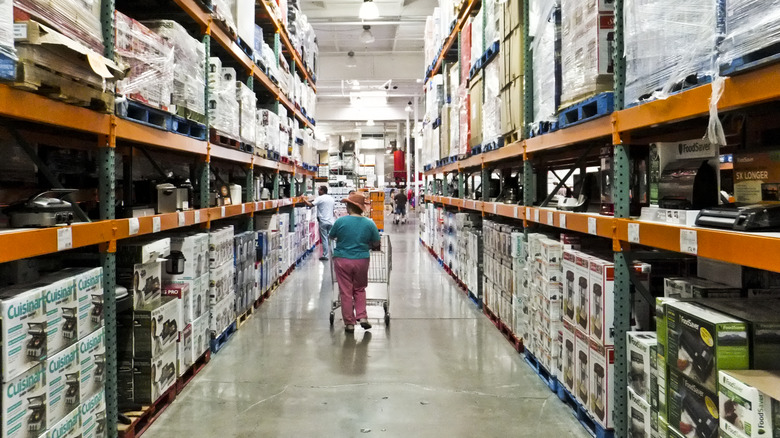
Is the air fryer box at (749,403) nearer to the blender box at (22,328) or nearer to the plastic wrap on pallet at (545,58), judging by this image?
the plastic wrap on pallet at (545,58)

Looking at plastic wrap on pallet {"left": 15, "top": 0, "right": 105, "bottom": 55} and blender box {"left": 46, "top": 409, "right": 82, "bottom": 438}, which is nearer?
plastic wrap on pallet {"left": 15, "top": 0, "right": 105, "bottom": 55}

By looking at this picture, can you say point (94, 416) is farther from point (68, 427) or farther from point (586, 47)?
point (586, 47)

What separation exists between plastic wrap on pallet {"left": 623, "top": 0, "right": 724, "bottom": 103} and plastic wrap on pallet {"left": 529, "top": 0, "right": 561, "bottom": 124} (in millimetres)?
1088

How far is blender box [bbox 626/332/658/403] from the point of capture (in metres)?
2.66

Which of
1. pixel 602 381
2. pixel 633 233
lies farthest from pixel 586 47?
pixel 602 381

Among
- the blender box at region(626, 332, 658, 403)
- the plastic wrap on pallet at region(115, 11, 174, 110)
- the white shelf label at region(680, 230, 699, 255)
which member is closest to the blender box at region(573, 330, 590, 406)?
the blender box at region(626, 332, 658, 403)

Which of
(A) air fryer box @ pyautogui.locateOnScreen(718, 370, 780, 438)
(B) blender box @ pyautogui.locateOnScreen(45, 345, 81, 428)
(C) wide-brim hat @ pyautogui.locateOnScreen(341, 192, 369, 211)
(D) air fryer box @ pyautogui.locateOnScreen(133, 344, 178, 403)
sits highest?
(C) wide-brim hat @ pyautogui.locateOnScreen(341, 192, 369, 211)

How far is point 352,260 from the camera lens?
6008 millimetres

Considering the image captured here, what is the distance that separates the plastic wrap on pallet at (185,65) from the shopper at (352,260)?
6.80 feet

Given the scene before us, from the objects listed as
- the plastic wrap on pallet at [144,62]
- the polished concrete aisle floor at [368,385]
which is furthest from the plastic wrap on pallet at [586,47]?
the plastic wrap on pallet at [144,62]

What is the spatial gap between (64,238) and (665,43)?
319 cm

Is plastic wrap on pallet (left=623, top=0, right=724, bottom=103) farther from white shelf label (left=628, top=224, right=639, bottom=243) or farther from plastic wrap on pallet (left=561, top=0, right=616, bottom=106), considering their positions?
white shelf label (left=628, top=224, right=639, bottom=243)

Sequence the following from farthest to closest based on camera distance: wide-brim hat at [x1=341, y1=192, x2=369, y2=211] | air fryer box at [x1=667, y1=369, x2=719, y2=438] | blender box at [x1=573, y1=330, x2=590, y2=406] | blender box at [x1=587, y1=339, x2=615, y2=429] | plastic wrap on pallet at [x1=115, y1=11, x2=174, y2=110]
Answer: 1. wide-brim hat at [x1=341, y1=192, x2=369, y2=211]
2. blender box at [x1=573, y1=330, x2=590, y2=406]
3. plastic wrap on pallet at [x1=115, y1=11, x2=174, y2=110]
4. blender box at [x1=587, y1=339, x2=615, y2=429]
5. air fryer box at [x1=667, y1=369, x2=719, y2=438]

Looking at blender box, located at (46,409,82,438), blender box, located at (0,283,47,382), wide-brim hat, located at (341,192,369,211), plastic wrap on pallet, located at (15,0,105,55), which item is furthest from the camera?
wide-brim hat, located at (341,192,369,211)
